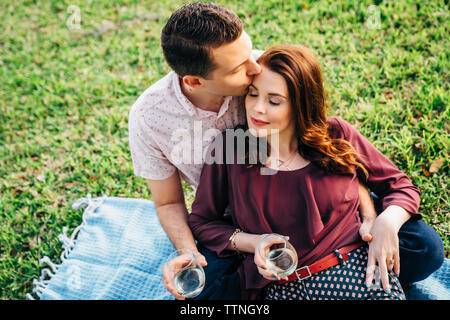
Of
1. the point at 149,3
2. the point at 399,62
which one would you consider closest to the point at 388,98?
the point at 399,62

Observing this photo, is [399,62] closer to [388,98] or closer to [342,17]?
[388,98]

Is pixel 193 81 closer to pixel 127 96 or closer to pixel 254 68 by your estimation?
pixel 254 68

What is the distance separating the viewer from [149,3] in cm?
698

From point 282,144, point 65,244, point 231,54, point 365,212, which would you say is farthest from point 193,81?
point 65,244

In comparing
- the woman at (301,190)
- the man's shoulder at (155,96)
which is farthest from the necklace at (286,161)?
the man's shoulder at (155,96)

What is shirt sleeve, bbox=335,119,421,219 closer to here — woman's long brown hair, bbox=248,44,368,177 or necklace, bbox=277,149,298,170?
woman's long brown hair, bbox=248,44,368,177

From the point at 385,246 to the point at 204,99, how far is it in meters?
1.71

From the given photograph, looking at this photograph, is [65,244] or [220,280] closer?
[220,280]

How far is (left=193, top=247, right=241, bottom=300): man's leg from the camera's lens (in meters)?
2.81

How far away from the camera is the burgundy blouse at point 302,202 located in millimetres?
2729

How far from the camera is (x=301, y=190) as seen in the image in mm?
2740

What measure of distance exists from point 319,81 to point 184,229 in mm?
1581

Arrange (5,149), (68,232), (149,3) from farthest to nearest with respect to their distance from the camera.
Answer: (149,3)
(5,149)
(68,232)

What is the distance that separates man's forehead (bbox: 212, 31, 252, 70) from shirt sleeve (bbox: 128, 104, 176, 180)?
0.78 m
